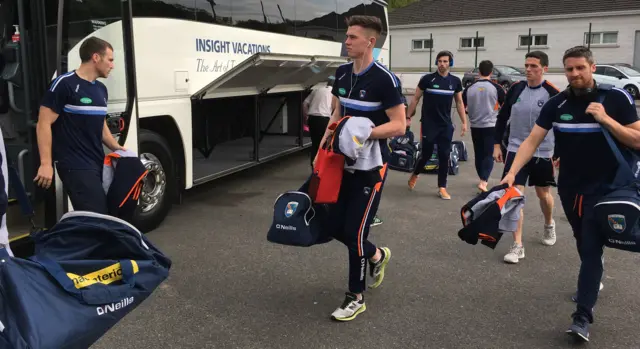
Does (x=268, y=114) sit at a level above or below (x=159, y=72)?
below

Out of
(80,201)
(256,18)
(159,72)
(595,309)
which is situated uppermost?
(256,18)

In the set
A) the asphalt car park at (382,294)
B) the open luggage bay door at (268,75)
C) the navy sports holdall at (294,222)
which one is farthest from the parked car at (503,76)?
the navy sports holdall at (294,222)

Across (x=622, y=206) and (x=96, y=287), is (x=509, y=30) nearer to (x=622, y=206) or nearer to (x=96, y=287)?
(x=622, y=206)

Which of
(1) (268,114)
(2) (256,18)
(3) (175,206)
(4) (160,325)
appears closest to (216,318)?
(4) (160,325)

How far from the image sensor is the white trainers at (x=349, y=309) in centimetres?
392

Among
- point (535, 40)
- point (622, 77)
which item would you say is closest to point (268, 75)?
point (622, 77)

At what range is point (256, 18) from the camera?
7809 millimetres

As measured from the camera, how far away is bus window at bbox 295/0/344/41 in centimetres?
914

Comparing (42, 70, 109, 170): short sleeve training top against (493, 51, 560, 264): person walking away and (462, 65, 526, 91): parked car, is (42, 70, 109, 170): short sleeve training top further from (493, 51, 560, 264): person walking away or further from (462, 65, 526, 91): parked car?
(462, 65, 526, 91): parked car

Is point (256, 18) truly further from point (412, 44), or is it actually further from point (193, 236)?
point (412, 44)

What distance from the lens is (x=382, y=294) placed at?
4410mm

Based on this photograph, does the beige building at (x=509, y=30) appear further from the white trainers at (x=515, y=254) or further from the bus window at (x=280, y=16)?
the white trainers at (x=515, y=254)

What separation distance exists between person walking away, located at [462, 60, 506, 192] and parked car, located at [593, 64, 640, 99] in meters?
18.1

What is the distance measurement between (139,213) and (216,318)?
2247mm
